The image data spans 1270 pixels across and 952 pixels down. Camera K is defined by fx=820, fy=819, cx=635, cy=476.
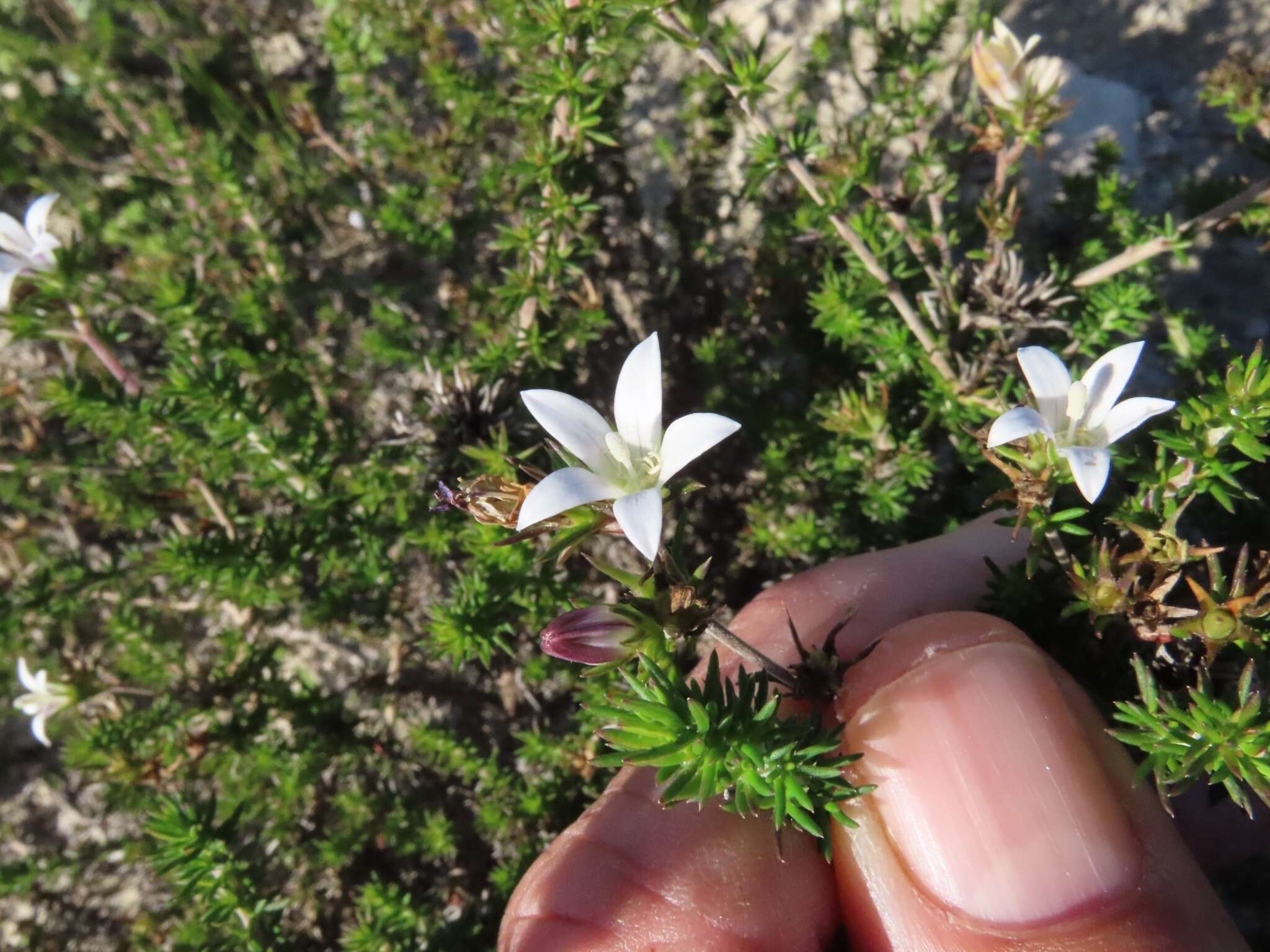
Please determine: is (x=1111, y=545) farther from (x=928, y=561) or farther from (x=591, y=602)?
(x=591, y=602)

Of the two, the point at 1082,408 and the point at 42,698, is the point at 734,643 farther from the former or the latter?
the point at 42,698

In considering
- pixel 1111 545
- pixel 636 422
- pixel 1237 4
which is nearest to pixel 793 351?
pixel 1111 545

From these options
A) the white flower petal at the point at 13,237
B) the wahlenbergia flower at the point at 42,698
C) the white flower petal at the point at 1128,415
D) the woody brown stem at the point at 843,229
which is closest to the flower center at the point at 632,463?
the white flower petal at the point at 1128,415

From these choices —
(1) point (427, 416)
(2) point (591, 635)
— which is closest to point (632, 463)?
(2) point (591, 635)

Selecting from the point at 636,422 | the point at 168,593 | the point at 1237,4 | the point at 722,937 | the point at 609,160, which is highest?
the point at 1237,4

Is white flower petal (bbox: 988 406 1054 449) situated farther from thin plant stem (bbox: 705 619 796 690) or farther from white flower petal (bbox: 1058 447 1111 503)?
thin plant stem (bbox: 705 619 796 690)
